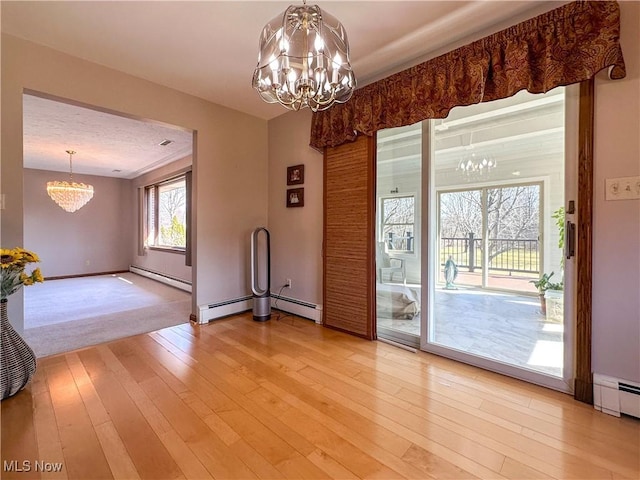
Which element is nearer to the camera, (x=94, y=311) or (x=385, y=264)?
(x=385, y=264)

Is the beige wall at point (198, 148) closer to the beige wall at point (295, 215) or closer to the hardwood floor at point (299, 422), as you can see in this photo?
the beige wall at point (295, 215)

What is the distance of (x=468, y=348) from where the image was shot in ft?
7.55

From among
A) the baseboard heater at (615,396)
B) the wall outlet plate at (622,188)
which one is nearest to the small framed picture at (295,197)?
the wall outlet plate at (622,188)

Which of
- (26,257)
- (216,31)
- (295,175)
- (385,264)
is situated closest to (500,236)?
(385,264)

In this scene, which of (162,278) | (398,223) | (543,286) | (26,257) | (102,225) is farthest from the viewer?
(102,225)

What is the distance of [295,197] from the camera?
11.1 feet

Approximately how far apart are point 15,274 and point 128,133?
2.94m

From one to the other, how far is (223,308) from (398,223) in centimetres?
222

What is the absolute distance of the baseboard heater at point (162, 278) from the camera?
514 centimetres

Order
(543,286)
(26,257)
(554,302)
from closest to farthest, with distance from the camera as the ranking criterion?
(26,257)
(554,302)
(543,286)

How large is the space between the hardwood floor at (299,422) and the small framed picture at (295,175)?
194 centimetres

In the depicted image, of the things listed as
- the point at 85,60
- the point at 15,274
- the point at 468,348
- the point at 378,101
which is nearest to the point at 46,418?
the point at 15,274

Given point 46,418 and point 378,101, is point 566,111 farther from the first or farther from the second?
point 46,418

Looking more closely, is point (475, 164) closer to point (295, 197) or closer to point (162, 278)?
point (295, 197)
